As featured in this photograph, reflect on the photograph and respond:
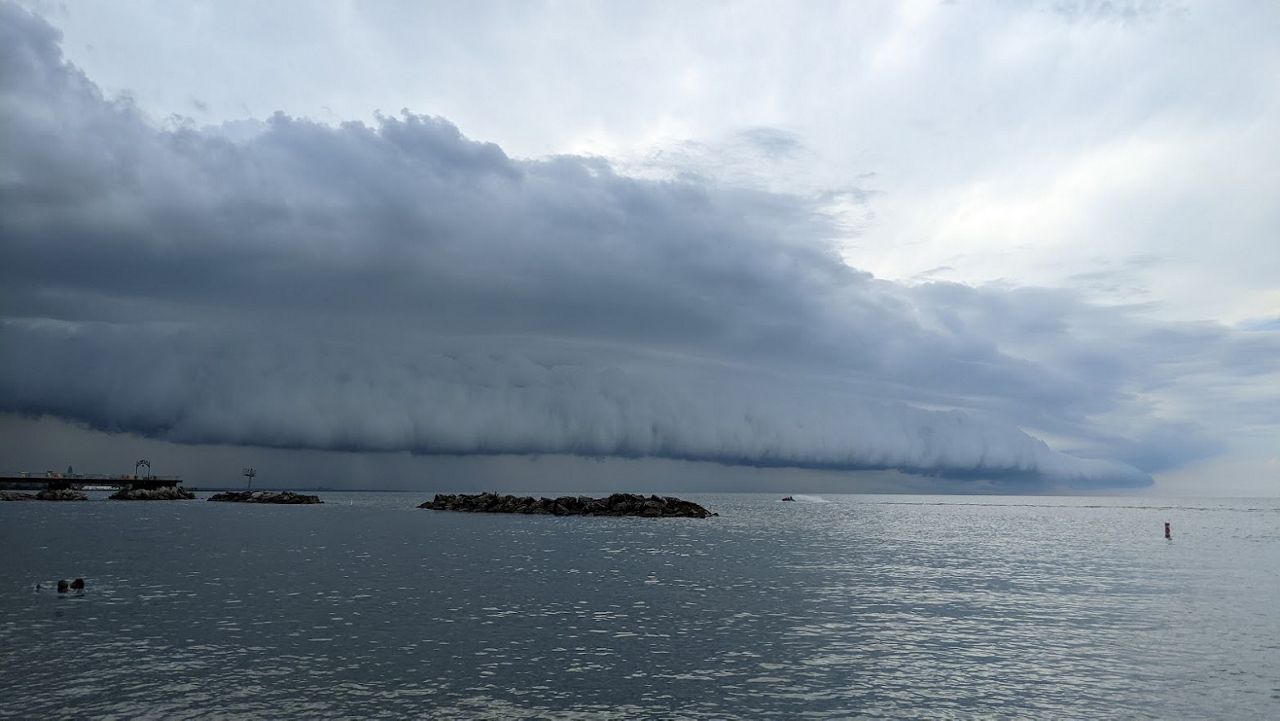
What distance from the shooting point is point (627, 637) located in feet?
124

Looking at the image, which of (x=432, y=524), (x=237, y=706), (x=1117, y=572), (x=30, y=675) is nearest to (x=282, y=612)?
(x=30, y=675)

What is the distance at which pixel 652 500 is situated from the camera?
7303 inches

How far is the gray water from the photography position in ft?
87.9

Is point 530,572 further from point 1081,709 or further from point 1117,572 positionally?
point 1117,572

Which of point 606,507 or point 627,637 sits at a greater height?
point 627,637

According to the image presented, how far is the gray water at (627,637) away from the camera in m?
26.8

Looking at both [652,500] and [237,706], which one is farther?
[652,500]

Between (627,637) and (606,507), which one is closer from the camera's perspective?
(627,637)

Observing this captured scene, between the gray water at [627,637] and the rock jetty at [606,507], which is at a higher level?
the gray water at [627,637]

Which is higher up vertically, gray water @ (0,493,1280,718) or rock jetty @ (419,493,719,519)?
gray water @ (0,493,1280,718)

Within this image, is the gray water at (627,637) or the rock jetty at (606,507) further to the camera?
the rock jetty at (606,507)

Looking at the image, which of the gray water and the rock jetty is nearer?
the gray water

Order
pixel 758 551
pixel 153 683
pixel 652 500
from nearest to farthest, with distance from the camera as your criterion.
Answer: pixel 153 683 → pixel 758 551 → pixel 652 500

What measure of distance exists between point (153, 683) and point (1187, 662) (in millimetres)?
42002
